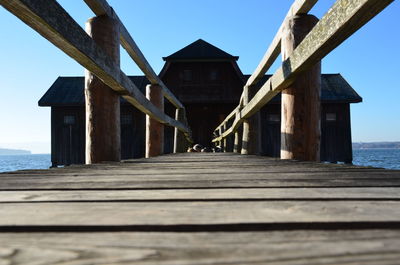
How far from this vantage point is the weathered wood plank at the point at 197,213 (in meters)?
0.85

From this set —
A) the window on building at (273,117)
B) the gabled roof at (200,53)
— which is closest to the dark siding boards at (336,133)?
the window on building at (273,117)

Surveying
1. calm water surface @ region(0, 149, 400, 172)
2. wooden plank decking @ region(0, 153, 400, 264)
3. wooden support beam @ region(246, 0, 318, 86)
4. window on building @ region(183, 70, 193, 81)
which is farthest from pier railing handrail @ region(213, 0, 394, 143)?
calm water surface @ region(0, 149, 400, 172)

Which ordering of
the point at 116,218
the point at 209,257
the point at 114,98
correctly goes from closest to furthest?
the point at 209,257 → the point at 116,218 → the point at 114,98

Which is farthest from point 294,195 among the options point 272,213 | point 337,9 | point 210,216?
point 337,9

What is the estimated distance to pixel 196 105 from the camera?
18656mm

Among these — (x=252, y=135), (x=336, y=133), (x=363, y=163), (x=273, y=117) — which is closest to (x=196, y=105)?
(x=273, y=117)

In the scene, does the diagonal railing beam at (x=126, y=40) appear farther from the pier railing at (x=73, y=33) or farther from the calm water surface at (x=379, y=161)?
the calm water surface at (x=379, y=161)

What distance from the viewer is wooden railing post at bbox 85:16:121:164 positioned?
9.73 feet

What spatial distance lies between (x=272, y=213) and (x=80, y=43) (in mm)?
1595

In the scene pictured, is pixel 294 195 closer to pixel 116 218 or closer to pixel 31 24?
pixel 116 218

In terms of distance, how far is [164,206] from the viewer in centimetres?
105

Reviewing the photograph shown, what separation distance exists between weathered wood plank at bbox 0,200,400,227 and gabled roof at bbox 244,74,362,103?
16094mm

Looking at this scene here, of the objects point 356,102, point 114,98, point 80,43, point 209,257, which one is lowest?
point 209,257

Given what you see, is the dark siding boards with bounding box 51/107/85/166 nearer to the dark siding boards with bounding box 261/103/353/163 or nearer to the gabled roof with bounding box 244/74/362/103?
the gabled roof with bounding box 244/74/362/103
